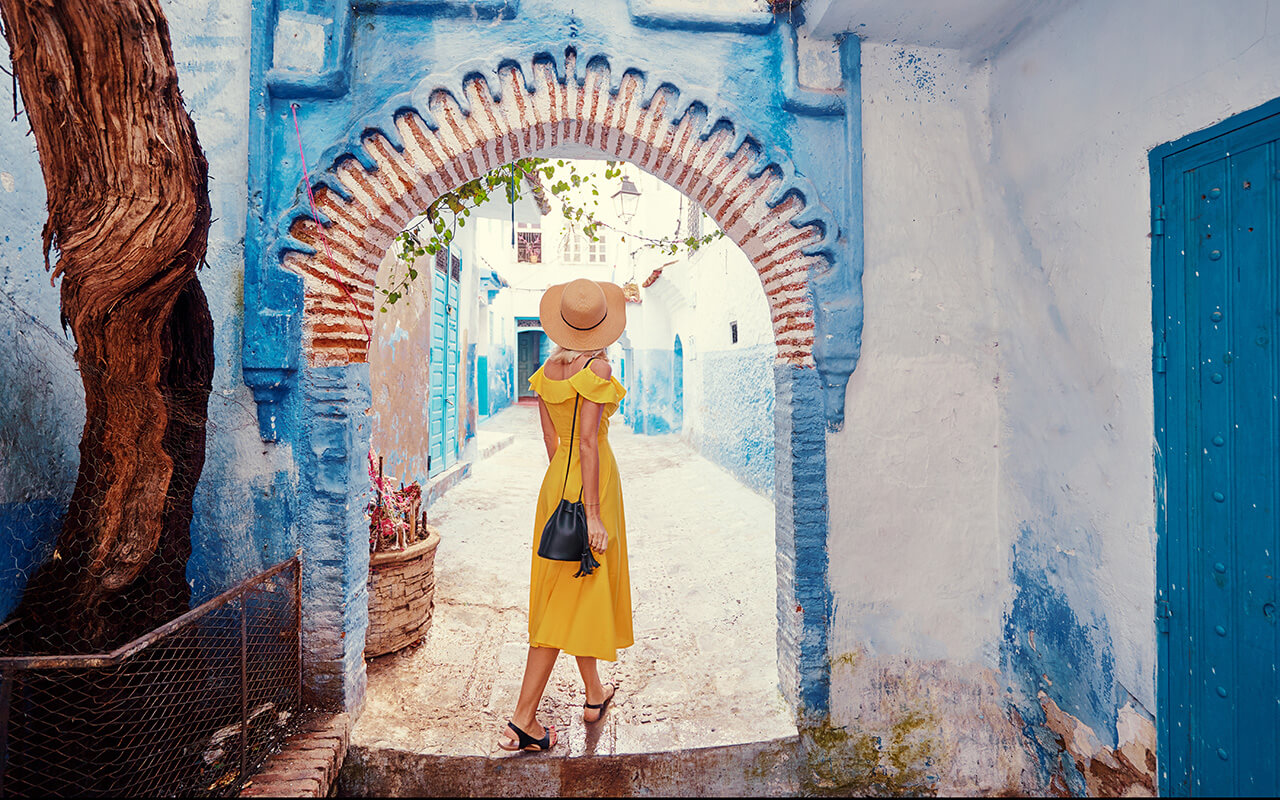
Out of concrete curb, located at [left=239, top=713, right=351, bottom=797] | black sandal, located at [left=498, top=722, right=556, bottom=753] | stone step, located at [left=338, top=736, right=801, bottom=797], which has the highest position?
concrete curb, located at [left=239, top=713, right=351, bottom=797]

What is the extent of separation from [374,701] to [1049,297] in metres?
3.74

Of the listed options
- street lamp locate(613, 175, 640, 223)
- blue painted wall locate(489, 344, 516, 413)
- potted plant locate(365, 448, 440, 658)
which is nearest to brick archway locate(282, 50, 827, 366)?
potted plant locate(365, 448, 440, 658)

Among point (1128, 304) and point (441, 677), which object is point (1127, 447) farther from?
point (441, 677)

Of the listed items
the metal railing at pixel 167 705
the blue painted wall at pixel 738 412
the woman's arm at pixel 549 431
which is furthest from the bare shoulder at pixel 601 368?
the blue painted wall at pixel 738 412

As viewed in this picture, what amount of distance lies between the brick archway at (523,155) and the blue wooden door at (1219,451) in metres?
1.33

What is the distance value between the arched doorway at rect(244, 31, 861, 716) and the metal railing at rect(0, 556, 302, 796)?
0.56ft

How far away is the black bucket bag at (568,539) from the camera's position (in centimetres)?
251

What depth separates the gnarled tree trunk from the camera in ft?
5.89

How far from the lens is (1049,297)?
9.02 ft

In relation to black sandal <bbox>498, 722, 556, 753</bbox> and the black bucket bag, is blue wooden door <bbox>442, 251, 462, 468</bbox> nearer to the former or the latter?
black sandal <bbox>498, 722, 556, 753</bbox>

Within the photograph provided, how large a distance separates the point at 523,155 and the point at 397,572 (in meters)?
2.38

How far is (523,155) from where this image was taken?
311cm

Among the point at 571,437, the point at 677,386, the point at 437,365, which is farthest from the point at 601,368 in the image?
the point at 677,386

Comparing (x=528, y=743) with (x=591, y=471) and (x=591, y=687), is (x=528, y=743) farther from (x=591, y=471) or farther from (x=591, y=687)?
(x=591, y=471)
